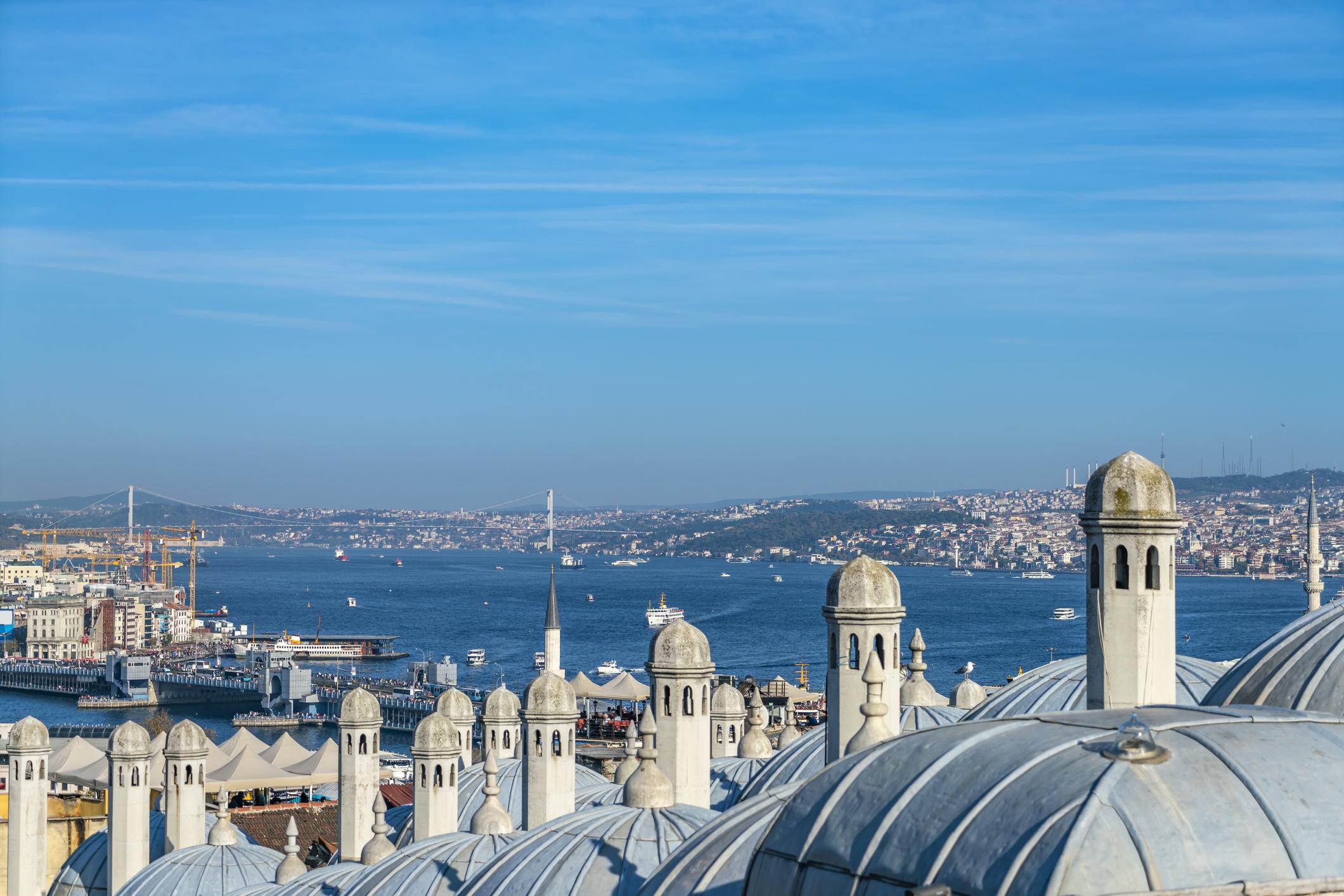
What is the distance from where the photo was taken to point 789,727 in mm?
24531

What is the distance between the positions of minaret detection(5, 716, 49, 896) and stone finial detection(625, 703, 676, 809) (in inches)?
514

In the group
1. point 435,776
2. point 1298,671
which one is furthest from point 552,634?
point 1298,671

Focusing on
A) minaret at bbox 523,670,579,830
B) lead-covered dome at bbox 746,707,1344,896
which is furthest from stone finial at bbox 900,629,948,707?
lead-covered dome at bbox 746,707,1344,896

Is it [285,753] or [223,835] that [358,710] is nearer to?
[223,835]

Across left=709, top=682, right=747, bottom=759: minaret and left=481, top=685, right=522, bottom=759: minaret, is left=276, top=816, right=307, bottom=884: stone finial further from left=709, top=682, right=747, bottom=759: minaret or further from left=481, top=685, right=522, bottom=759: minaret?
left=709, top=682, right=747, bottom=759: minaret

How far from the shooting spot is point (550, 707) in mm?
14711

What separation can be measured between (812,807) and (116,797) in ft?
52.2

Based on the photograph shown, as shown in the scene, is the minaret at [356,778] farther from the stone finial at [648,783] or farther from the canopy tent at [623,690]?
the canopy tent at [623,690]

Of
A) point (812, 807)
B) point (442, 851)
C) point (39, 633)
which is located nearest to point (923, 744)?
point (812, 807)

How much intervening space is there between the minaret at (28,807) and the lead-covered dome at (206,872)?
12.4 feet

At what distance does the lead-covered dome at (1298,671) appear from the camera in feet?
29.9

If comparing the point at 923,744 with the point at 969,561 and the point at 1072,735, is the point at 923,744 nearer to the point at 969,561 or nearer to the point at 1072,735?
the point at 1072,735

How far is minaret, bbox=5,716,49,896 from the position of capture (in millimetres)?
22031

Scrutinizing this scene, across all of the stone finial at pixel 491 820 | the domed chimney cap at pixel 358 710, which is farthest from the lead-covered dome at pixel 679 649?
the domed chimney cap at pixel 358 710
